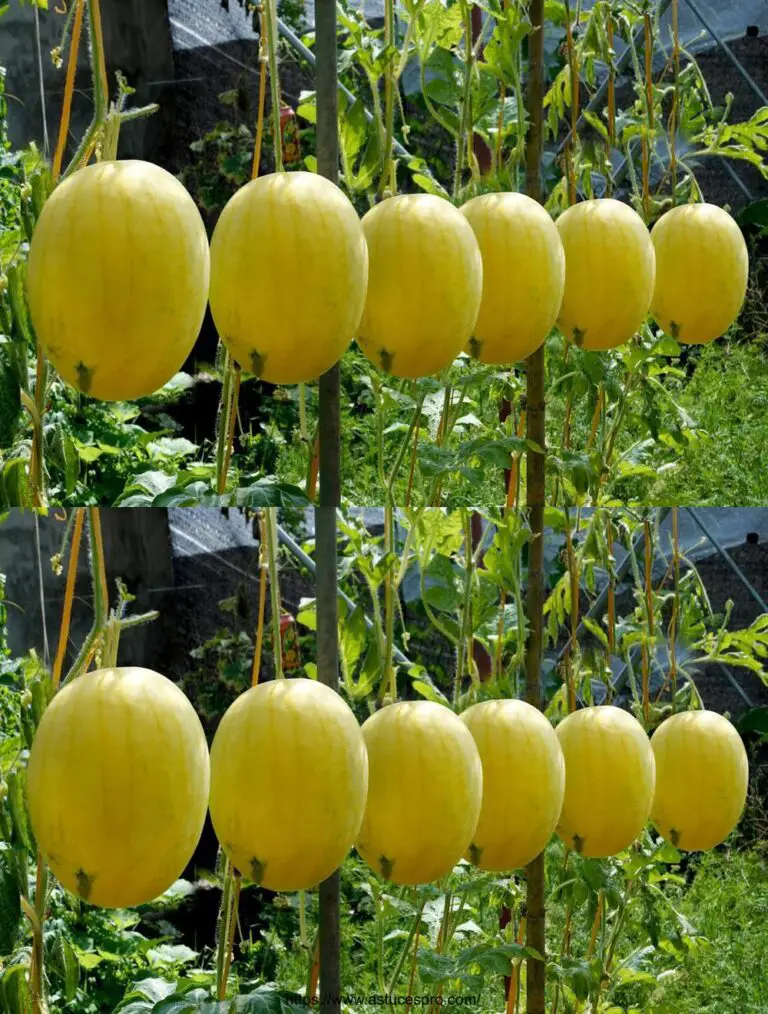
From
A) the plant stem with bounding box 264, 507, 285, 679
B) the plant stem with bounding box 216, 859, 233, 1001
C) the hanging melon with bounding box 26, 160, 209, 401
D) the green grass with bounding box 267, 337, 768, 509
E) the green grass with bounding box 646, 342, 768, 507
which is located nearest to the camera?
the hanging melon with bounding box 26, 160, 209, 401

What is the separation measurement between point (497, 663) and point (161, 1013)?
551mm

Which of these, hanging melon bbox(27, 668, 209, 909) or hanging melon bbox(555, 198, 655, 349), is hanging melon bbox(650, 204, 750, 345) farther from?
hanging melon bbox(27, 668, 209, 909)

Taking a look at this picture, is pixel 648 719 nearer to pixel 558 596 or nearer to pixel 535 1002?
pixel 558 596

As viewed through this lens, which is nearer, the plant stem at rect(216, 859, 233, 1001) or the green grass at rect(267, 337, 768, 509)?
the plant stem at rect(216, 859, 233, 1001)

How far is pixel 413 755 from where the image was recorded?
1.15 m

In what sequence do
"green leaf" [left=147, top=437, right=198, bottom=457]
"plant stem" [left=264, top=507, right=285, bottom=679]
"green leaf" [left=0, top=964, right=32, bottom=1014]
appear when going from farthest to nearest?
"green leaf" [left=147, top=437, right=198, bottom=457], "green leaf" [left=0, top=964, right=32, bottom=1014], "plant stem" [left=264, top=507, right=285, bottom=679]

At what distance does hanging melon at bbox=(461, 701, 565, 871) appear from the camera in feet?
4.12

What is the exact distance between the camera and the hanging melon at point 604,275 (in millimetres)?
1378

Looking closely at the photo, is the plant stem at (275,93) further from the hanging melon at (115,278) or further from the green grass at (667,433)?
the green grass at (667,433)

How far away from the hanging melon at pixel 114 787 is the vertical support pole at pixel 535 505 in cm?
59

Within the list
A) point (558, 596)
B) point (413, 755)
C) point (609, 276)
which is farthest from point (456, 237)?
point (558, 596)

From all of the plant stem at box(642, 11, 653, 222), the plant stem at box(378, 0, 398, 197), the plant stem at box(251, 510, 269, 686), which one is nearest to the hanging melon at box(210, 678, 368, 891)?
the plant stem at box(251, 510, 269, 686)

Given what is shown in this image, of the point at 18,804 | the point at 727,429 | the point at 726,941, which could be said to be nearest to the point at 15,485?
the point at 18,804

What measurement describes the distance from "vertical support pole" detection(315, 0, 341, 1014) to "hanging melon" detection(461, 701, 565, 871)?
17 centimetres
